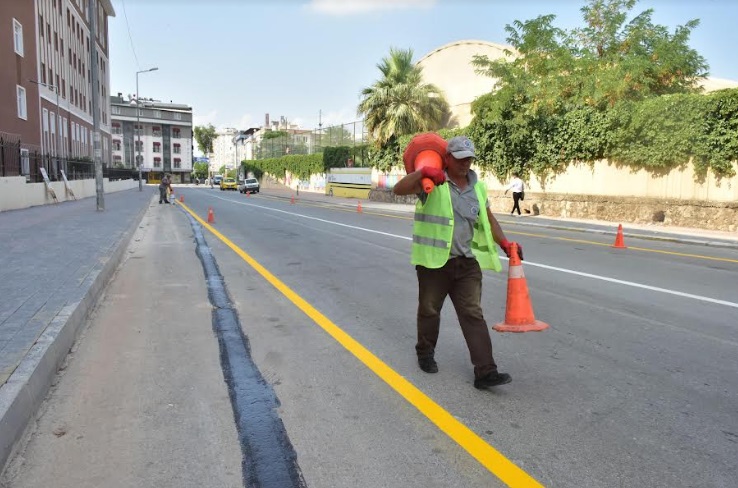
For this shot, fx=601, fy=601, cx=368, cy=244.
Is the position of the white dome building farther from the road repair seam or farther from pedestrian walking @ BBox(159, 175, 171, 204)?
the road repair seam

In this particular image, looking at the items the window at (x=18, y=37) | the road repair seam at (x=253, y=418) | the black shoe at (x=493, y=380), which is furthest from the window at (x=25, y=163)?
the black shoe at (x=493, y=380)

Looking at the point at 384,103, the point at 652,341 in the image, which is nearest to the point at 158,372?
the point at 652,341

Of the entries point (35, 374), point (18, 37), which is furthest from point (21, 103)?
point (35, 374)

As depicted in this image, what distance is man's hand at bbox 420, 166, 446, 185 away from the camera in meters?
3.80

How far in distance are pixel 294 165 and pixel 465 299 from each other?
59491 millimetres

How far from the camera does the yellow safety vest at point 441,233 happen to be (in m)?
4.16

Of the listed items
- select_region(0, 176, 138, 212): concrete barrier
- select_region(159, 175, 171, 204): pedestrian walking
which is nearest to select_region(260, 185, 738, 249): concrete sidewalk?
select_region(0, 176, 138, 212): concrete barrier

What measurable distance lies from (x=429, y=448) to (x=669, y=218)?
18269mm

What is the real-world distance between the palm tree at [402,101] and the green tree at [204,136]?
380 feet

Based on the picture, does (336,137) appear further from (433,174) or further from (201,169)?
(201,169)

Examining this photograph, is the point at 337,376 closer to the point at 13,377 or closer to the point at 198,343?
the point at 198,343

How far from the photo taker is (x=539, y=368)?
4641mm

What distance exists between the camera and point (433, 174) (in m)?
3.80

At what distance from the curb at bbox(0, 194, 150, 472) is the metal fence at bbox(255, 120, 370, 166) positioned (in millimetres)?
36044
